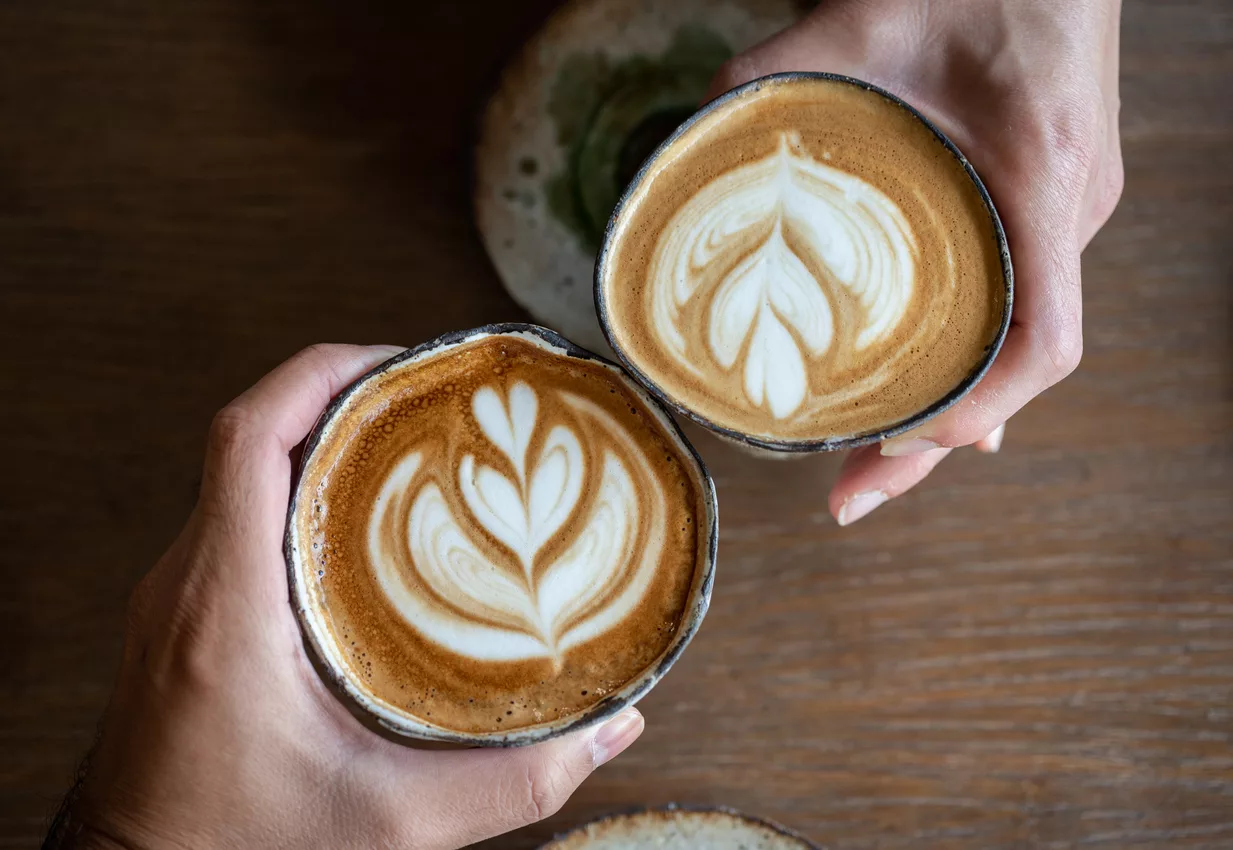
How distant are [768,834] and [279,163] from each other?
1081 millimetres

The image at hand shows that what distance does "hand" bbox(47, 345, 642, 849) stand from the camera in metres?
0.89

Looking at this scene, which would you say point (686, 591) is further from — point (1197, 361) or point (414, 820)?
point (1197, 361)

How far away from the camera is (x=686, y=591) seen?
0.91 m

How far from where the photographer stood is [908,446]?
3.34 feet

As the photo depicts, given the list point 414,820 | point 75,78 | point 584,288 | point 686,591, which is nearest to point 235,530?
point 414,820

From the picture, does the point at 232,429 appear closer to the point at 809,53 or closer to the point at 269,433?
the point at 269,433

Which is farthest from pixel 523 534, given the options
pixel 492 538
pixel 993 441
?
pixel 993 441

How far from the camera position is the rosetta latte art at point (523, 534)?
91cm

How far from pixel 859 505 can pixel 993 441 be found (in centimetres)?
21

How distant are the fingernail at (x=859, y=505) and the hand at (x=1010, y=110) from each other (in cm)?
4

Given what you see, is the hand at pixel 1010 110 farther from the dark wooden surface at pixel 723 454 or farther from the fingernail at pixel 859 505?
the dark wooden surface at pixel 723 454

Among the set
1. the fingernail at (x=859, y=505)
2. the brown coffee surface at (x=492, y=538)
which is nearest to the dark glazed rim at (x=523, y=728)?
the brown coffee surface at (x=492, y=538)

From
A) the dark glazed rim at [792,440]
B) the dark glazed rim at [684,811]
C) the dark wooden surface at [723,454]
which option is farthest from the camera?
the dark wooden surface at [723,454]

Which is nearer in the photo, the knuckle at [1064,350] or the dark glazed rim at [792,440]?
the dark glazed rim at [792,440]
